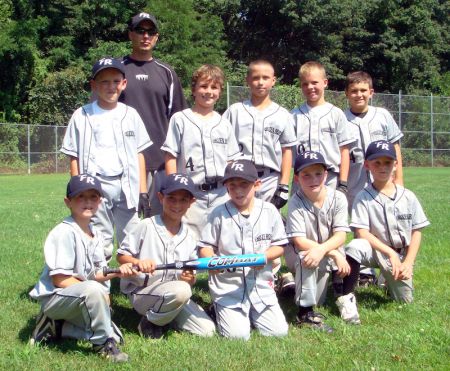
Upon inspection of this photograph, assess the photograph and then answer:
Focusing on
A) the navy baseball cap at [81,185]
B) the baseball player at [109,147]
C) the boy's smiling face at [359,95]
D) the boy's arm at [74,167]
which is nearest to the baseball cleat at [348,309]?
the baseball player at [109,147]

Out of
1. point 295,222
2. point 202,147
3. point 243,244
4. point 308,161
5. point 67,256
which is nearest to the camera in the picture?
point 67,256

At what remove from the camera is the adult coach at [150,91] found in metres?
6.16

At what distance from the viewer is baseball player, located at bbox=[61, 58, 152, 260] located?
5.38 metres

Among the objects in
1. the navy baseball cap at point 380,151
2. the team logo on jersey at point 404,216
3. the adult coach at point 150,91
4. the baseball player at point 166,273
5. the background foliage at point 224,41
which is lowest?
the baseball player at point 166,273

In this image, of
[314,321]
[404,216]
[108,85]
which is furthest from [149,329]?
[404,216]

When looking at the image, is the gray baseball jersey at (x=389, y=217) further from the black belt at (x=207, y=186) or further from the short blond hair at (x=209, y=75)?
the short blond hair at (x=209, y=75)

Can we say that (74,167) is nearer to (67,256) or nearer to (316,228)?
(67,256)

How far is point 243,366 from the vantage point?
4062 millimetres

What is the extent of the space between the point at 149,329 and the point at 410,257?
2392 millimetres

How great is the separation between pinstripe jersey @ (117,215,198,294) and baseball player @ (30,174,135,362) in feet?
0.99

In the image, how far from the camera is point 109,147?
17.7 ft

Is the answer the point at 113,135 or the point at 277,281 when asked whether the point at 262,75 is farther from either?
the point at 277,281

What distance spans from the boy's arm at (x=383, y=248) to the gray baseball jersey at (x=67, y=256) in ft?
7.93

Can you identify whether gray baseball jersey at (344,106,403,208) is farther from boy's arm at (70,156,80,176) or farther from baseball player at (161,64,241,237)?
boy's arm at (70,156,80,176)
